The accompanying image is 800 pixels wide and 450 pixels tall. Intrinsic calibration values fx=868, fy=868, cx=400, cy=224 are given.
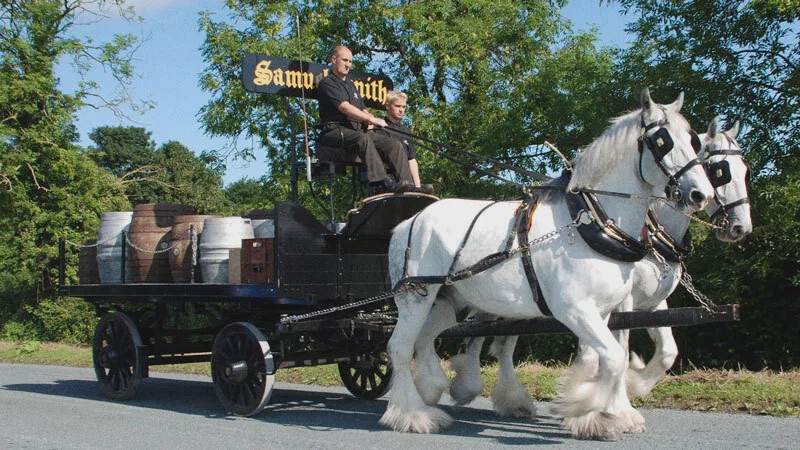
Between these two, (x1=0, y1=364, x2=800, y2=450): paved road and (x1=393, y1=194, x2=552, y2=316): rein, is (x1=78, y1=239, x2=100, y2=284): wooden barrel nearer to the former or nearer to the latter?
(x1=0, y1=364, x2=800, y2=450): paved road

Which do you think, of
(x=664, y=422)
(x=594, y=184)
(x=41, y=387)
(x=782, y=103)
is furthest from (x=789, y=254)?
(x=41, y=387)

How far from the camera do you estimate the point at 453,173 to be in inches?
635

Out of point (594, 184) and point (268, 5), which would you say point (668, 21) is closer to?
point (594, 184)

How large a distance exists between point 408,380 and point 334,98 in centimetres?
279

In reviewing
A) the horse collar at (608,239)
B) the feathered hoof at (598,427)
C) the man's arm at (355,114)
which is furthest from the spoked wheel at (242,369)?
the horse collar at (608,239)

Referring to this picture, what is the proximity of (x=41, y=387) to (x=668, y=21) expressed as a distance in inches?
376

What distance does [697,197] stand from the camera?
17.6ft

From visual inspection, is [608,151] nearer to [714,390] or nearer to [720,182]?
[720,182]

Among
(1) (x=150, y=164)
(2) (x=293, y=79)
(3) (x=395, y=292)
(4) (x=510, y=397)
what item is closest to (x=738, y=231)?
(4) (x=510, y=397)

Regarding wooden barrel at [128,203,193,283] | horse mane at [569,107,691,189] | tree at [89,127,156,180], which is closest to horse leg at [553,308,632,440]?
horse mane at [569,107,691,189]

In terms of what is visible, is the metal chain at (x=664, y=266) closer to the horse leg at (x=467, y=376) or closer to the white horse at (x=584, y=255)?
the white horse at (x=584, y=255)

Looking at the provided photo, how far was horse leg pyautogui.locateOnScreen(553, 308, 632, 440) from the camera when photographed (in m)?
5.49

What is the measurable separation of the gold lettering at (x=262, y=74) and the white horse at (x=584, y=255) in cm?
262

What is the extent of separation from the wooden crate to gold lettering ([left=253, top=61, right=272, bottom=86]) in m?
1.60
